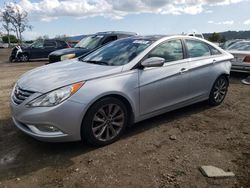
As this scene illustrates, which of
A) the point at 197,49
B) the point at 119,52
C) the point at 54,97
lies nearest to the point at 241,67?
the point at 197,49

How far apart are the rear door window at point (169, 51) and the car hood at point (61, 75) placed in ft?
2.74

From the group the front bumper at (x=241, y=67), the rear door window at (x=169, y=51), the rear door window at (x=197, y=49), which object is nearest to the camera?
the rear door window at (x=169, y=51)

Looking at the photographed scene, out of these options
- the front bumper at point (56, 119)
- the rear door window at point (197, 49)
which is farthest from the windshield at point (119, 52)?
the front bumper at point (56, 119)

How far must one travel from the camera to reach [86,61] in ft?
17.1

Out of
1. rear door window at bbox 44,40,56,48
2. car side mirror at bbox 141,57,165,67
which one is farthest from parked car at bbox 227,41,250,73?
rear door window at bbox 44,40,56,48

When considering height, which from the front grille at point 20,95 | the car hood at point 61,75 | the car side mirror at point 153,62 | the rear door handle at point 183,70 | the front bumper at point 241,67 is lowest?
the front bumper at point 241,67

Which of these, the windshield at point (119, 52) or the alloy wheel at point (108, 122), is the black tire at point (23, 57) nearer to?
the windshield at point (119, 52)

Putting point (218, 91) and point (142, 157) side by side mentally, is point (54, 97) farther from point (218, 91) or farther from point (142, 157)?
point (218, 91)

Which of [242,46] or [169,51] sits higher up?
[169,51]

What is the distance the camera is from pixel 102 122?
13.9 feet

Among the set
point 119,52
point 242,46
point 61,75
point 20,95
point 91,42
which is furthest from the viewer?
point 91,42

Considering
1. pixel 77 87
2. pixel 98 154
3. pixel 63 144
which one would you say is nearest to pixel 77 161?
pixel 98 154

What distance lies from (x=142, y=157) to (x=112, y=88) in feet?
3.47

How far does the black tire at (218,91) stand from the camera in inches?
245
